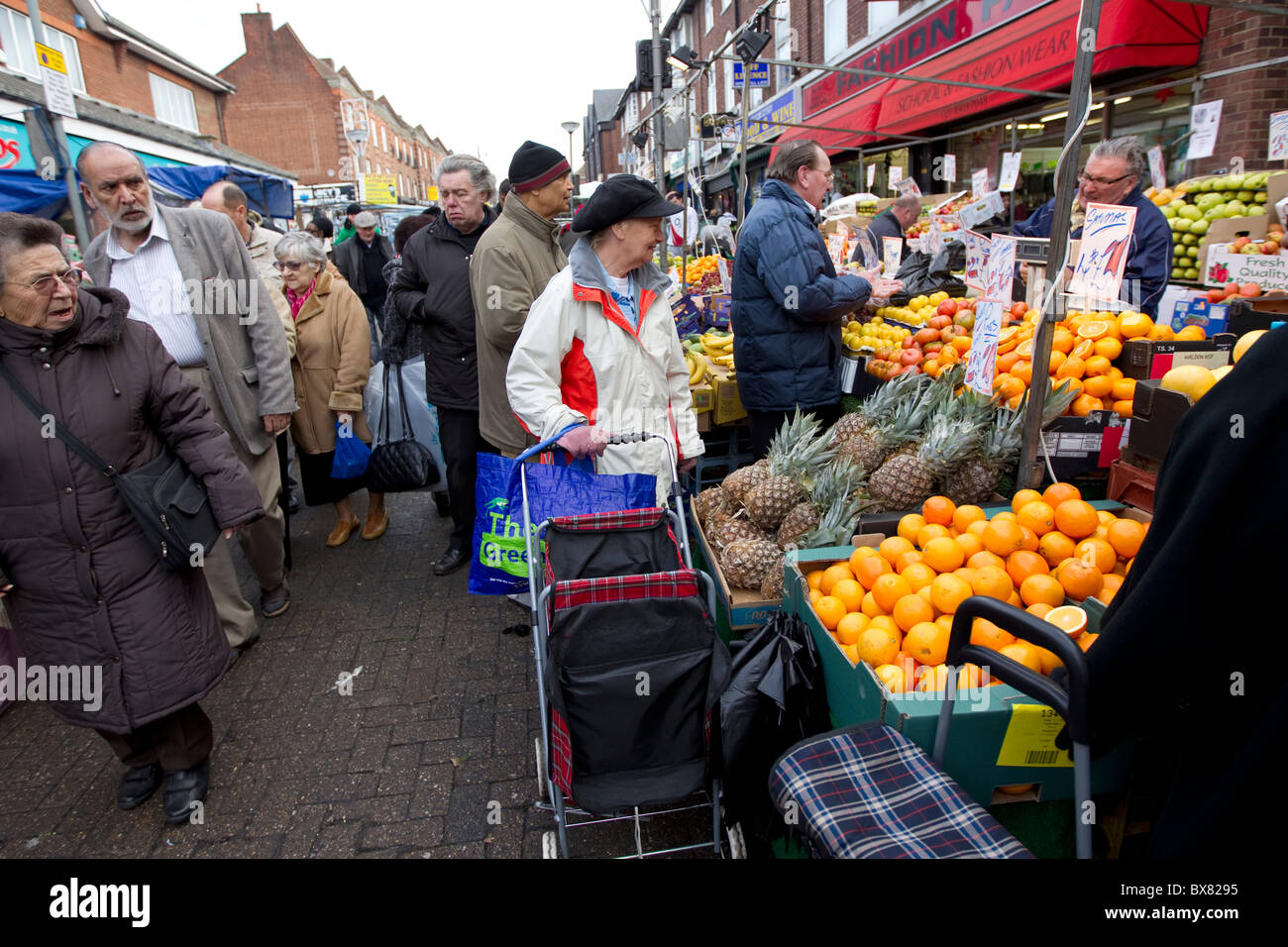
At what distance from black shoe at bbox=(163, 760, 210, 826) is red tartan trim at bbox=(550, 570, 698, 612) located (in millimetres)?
1776

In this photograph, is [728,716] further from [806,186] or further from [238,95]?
[238,95]

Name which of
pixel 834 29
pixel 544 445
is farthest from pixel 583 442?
pixel 834 29

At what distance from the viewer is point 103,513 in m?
2.58

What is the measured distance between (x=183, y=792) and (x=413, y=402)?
2.79 meters

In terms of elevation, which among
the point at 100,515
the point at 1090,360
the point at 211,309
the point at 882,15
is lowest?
the point at 100,515

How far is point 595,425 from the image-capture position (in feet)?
9.71

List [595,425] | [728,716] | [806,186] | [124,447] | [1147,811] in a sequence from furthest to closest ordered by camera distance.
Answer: [806,186]
[595,425]
[124,447]
[728,716]
[1147,811]

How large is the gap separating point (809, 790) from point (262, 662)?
3.26 meters

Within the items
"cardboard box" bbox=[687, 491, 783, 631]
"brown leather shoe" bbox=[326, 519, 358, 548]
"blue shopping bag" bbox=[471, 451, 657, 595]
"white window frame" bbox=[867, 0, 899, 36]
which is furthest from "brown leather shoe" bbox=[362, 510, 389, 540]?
"white window frame" bbox=[867, 0, 899, 36]

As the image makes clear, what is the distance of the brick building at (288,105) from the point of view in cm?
4347

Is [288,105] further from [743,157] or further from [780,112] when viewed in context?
[743,157]

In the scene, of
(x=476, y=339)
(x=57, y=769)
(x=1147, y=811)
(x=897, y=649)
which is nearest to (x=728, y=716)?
(x=897, y=649)

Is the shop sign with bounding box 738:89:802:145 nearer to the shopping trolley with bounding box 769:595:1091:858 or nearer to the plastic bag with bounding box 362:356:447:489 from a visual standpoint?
the plastic bag with bounding box 362:356:447:489

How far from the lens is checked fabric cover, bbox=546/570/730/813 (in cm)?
221
